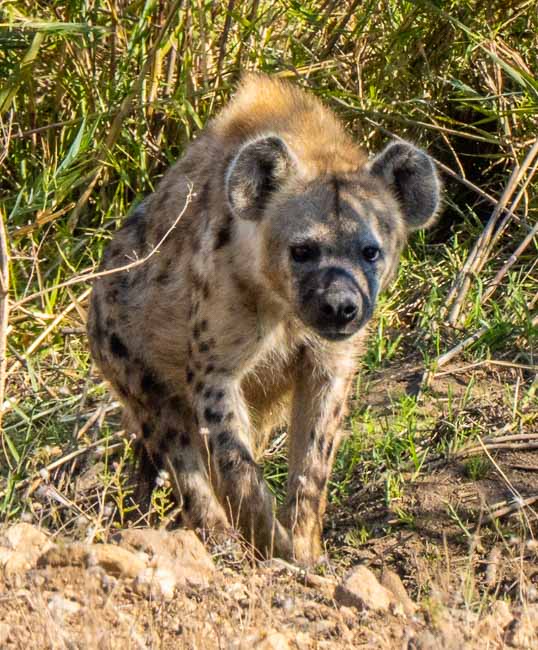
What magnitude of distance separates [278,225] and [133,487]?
40.7 inches

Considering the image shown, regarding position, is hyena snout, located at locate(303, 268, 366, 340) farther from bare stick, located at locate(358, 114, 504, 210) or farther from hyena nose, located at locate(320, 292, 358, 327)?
bare stick, located at locate(358, 114, 504, 210)

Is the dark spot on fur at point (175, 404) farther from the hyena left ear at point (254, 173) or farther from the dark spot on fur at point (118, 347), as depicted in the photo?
the hyena left ear at point (254, 173)

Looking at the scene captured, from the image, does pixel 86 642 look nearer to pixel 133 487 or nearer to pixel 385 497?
pixel 133 487

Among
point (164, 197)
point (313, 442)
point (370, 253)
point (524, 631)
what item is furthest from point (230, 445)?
point (524, 631)

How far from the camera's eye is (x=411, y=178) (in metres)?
4.42

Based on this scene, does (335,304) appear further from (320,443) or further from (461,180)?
(461,180)

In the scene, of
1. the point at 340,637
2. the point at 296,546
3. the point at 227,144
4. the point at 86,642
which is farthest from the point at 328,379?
the point at 86,642

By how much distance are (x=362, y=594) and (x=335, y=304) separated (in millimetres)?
1001

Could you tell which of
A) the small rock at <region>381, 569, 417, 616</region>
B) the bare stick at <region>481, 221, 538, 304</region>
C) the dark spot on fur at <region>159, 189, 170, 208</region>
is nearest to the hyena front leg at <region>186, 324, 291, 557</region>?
the small rock at <region>381, 569, 417, 616</region>

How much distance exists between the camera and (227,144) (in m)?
4.54

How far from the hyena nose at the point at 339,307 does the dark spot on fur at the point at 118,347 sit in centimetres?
93

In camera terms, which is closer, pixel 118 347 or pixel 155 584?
pixel 155 584

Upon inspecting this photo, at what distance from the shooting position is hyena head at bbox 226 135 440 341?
13.3ft

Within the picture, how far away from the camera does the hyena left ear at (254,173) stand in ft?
13.8
